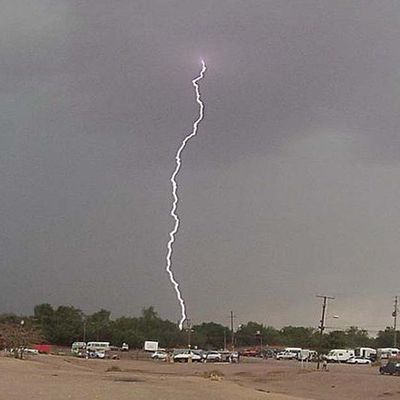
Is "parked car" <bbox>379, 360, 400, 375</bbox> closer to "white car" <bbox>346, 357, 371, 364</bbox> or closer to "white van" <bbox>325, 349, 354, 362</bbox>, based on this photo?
"white van" <bbox>325, 349, 354, 362</bbox>

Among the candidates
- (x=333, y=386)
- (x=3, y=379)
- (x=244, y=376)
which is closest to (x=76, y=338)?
(x=244, y=376)

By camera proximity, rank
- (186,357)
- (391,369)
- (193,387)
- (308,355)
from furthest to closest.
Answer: (308,355) < (186,357) < (391,369) < (193,387)

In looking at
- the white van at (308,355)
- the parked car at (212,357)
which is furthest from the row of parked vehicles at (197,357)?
the white van at (308,355)

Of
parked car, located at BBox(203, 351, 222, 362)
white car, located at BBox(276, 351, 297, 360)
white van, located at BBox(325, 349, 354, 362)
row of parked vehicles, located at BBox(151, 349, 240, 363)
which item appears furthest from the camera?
white car, located at BBox(276, 351, 297, 360)

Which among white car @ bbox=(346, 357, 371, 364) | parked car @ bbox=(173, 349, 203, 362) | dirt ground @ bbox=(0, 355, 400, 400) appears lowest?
dirt ground @ bbox=(0, 355, 400, 400)

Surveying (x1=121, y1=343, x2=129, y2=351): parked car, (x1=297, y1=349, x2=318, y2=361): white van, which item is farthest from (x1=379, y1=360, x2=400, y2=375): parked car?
(x1=121, y1=343, x2=129, y2=351): parked car

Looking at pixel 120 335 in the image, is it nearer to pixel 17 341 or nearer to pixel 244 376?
Answer: pixel 17 341

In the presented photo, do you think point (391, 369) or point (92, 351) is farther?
point (92, 351)

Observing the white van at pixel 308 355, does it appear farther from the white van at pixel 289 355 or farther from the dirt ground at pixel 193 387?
the dirt ground at pixel 193 387

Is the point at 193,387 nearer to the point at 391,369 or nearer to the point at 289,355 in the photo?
the point at 391,369

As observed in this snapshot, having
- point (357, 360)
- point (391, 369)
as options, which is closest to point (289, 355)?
point (357, 360)

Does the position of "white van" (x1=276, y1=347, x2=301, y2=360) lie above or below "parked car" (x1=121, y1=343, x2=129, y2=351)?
above

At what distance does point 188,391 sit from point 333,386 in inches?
1035

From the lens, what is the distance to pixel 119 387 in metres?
44.4
